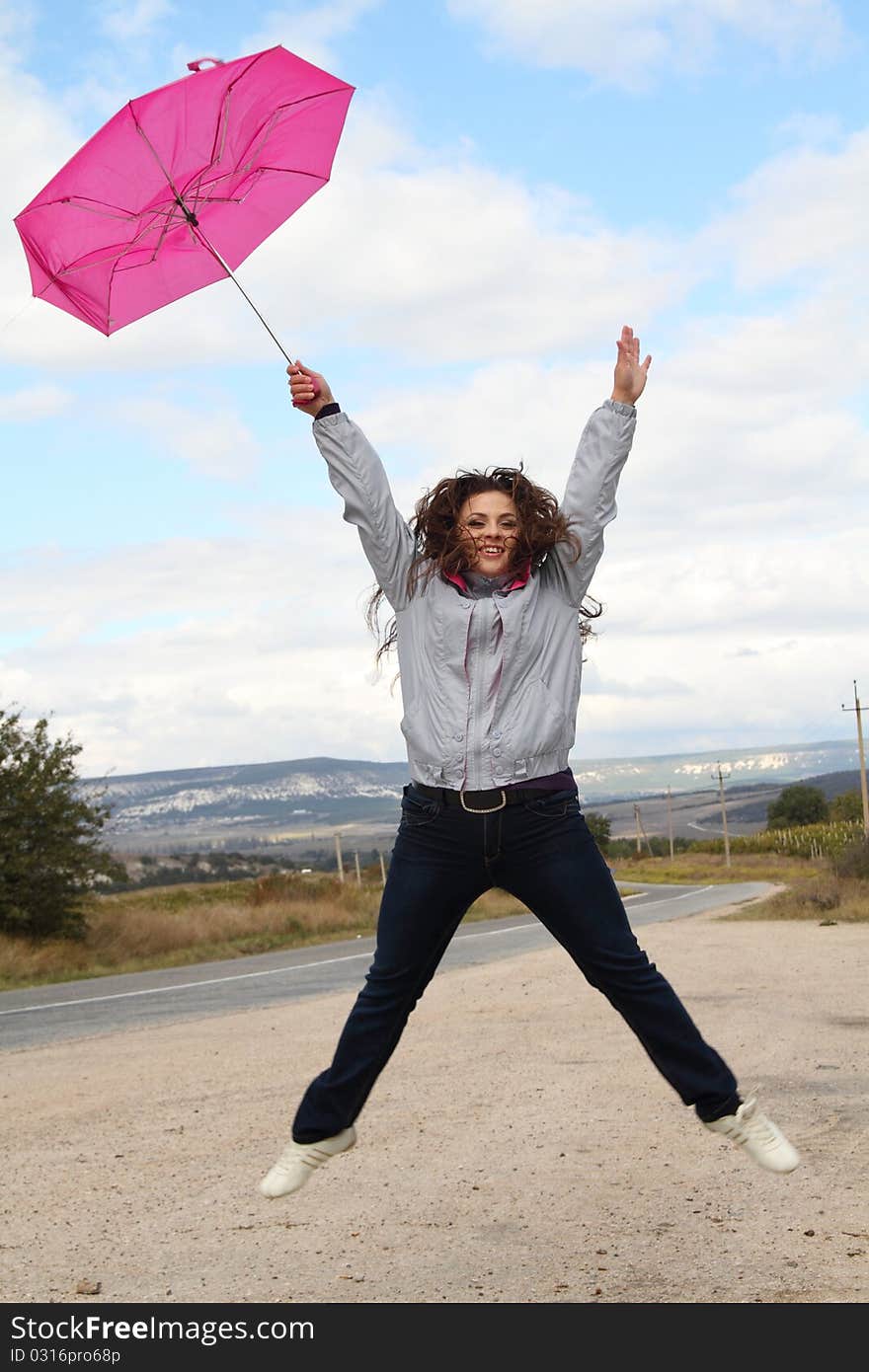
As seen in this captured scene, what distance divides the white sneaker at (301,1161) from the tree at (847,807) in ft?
348

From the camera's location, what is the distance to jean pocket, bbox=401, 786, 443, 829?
13.9ft

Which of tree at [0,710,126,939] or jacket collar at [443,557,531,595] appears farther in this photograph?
tree at [0,710,126,939]

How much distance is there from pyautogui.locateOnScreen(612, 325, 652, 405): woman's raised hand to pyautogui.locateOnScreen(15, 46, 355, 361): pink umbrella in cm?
142

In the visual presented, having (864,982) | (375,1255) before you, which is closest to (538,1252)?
(375,1255)

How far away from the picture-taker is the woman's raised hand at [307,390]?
14.7 ft

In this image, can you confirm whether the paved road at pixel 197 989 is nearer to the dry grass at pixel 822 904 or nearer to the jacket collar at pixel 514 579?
the dry grass at pixel 822 904

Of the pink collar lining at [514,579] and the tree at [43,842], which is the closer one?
the pink collar lining at [514,579]

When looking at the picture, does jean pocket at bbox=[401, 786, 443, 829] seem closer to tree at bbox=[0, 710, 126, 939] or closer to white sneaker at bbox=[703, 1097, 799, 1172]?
white sneaker at bbox=[703, 1097, 799, 1172]

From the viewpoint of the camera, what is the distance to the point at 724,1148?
6637mm

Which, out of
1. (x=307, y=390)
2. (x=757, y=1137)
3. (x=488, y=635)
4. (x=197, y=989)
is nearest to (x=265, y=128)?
(x=307, y=390)

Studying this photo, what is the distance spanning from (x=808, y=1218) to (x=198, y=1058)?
6660mm

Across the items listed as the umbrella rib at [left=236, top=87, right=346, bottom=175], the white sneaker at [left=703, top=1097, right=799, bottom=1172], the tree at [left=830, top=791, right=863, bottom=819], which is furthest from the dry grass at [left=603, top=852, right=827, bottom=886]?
A: the umbrella rib at [left=236, top=87, right=346, bottom=175]

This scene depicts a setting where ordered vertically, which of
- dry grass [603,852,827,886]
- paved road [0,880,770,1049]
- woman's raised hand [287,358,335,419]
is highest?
woman's raised hand [287,358,335,419]

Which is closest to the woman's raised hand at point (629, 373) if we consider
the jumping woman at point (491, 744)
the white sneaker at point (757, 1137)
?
the jumping woman at point (491, 744)
